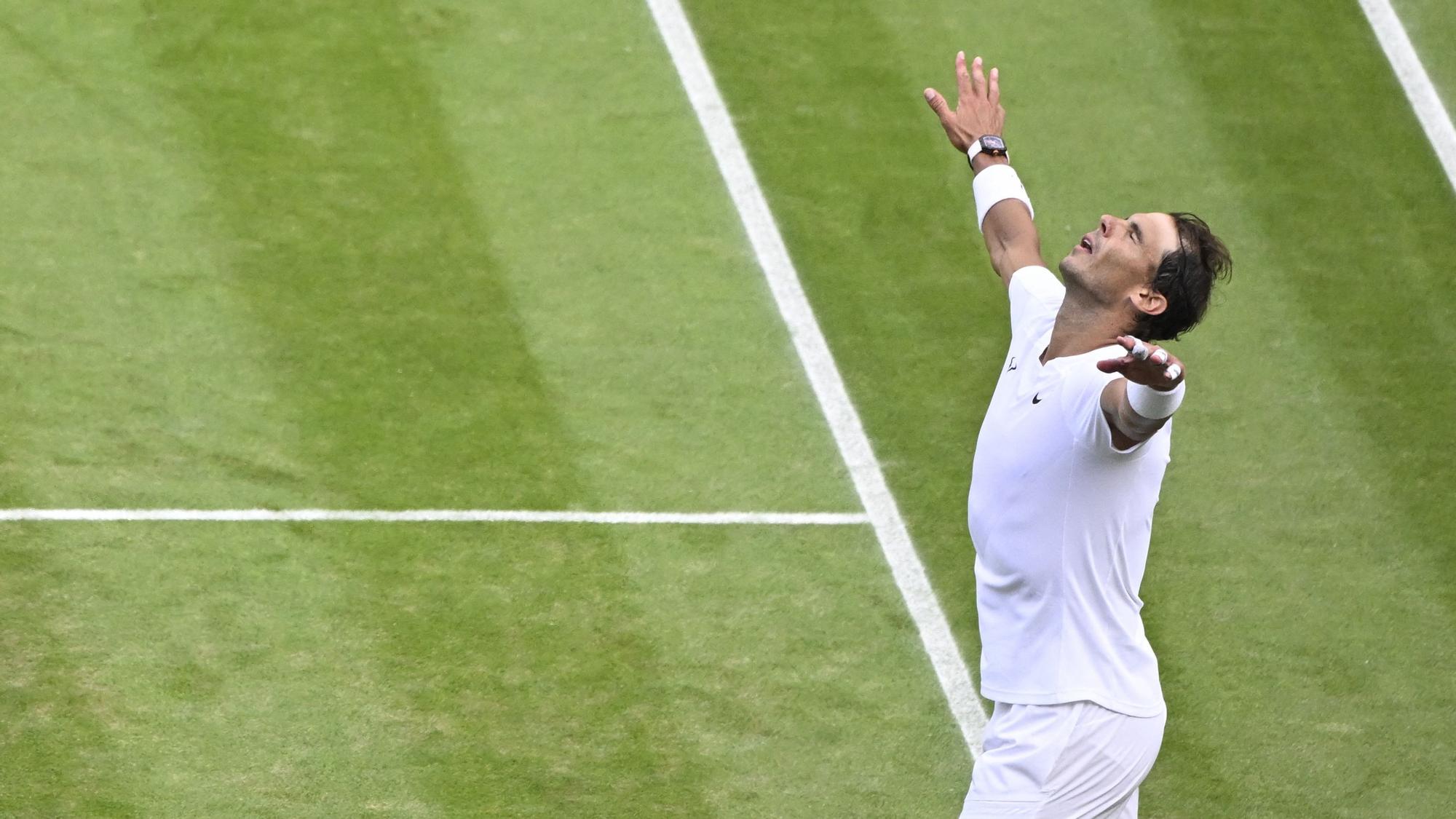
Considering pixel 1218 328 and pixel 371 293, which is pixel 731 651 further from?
pixel 1218 328

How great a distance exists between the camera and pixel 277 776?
20.1ft

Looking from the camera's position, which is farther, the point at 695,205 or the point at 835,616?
the point at 695,205

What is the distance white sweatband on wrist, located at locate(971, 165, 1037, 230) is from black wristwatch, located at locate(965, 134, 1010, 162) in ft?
0.17

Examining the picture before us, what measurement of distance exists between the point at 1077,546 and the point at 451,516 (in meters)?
3.18

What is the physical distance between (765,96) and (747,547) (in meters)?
3.19

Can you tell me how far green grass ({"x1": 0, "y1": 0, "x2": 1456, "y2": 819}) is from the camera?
6445 millimetres

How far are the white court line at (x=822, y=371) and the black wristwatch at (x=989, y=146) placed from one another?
208 cm

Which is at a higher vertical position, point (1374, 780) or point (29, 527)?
point (29, 527)

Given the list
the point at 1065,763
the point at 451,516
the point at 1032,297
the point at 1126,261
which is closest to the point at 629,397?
the point at 451,516

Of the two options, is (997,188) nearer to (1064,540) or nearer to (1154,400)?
(1064,540)

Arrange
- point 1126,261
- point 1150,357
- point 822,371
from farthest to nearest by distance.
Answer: point 822,371
point 1126,261
point 1150,357

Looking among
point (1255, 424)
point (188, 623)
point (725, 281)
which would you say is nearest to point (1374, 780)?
point (1255, 424)

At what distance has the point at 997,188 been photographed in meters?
5.66

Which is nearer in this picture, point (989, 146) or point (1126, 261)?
point (1126, 261)
